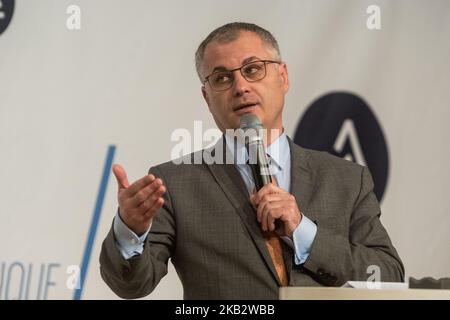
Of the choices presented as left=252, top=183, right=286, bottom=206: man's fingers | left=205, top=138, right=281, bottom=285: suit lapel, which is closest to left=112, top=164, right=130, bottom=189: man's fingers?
left=252, top=183, right=286, bottom=206: man's fingers

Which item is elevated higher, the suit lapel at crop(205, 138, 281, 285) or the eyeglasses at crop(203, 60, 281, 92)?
the eyeglasses at crop(203, 60, 281, 92)

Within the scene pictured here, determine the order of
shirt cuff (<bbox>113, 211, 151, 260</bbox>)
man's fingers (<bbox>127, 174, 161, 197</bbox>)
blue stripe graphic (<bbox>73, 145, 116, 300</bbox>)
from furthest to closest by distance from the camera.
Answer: blue stripe graphic (<bbox>73, 145, 116, 300</bbox>), shirt cuff (<bbox>113, 211, 151, 260</bbox>), man's fingers (<bbox>127, 174, 161, 197</bbox>)

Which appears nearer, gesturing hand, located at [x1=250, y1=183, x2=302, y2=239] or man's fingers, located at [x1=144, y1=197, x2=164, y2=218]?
man's fingers, located at [x1=144, y1=197, x2=164, y2=218]

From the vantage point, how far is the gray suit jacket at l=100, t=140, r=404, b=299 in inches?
75.8

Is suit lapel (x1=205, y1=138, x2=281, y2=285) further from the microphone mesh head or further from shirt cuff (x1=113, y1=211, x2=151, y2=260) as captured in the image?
shirt cuff (x1=113, y1=211, x2=151, y2=260)

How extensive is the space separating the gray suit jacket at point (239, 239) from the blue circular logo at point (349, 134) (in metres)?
0.64

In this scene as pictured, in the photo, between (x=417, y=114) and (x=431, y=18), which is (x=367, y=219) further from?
(x=431, y=18)

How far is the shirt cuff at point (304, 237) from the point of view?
74.5 inches

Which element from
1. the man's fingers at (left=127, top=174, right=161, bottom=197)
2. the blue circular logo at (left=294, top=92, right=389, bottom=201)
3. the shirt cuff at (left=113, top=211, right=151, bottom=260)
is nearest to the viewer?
the man's fingers at (left=127, top=174, right=161, bottom=197)

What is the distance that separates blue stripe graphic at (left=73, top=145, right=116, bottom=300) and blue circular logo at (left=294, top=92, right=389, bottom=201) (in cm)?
75

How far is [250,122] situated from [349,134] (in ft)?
3.10

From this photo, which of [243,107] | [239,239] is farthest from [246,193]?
[243,107]

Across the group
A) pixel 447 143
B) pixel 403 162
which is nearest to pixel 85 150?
pixel 403 162

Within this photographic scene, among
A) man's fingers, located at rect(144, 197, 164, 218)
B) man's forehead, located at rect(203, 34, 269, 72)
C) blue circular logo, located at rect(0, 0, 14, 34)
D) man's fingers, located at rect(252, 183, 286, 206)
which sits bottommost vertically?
man's fingers, located at rect(144, 197, 164, 218)
